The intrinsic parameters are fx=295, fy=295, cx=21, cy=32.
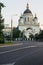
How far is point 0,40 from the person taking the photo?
70875 millimetres

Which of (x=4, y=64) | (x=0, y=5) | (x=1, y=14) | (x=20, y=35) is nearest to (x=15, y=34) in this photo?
(x=20, y=35)

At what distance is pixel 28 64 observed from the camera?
643 inches

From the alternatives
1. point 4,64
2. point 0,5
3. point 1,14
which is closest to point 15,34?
point 1,14

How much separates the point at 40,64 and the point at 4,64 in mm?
2010

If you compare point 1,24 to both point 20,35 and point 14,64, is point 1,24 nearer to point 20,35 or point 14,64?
point 14,64

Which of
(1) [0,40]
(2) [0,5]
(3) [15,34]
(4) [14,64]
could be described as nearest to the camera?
(4) [14,64]

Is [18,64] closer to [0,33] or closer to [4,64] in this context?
[4,64]

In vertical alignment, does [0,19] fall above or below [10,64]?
above

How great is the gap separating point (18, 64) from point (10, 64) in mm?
448

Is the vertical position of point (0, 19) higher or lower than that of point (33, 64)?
higher

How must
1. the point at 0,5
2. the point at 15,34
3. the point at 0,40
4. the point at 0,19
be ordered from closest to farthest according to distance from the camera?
1. the point at 0,5
2. the point at 0,40
3. the point at 0,19
4. the point at 15,34

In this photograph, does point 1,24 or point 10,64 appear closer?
point 10,64

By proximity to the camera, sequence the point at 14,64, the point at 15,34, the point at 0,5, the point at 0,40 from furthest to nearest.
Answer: the point at 15,34 < the point at 0,40 < the point at 0,5 < the point at 14,64

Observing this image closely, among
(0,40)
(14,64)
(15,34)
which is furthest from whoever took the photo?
(15,34)
